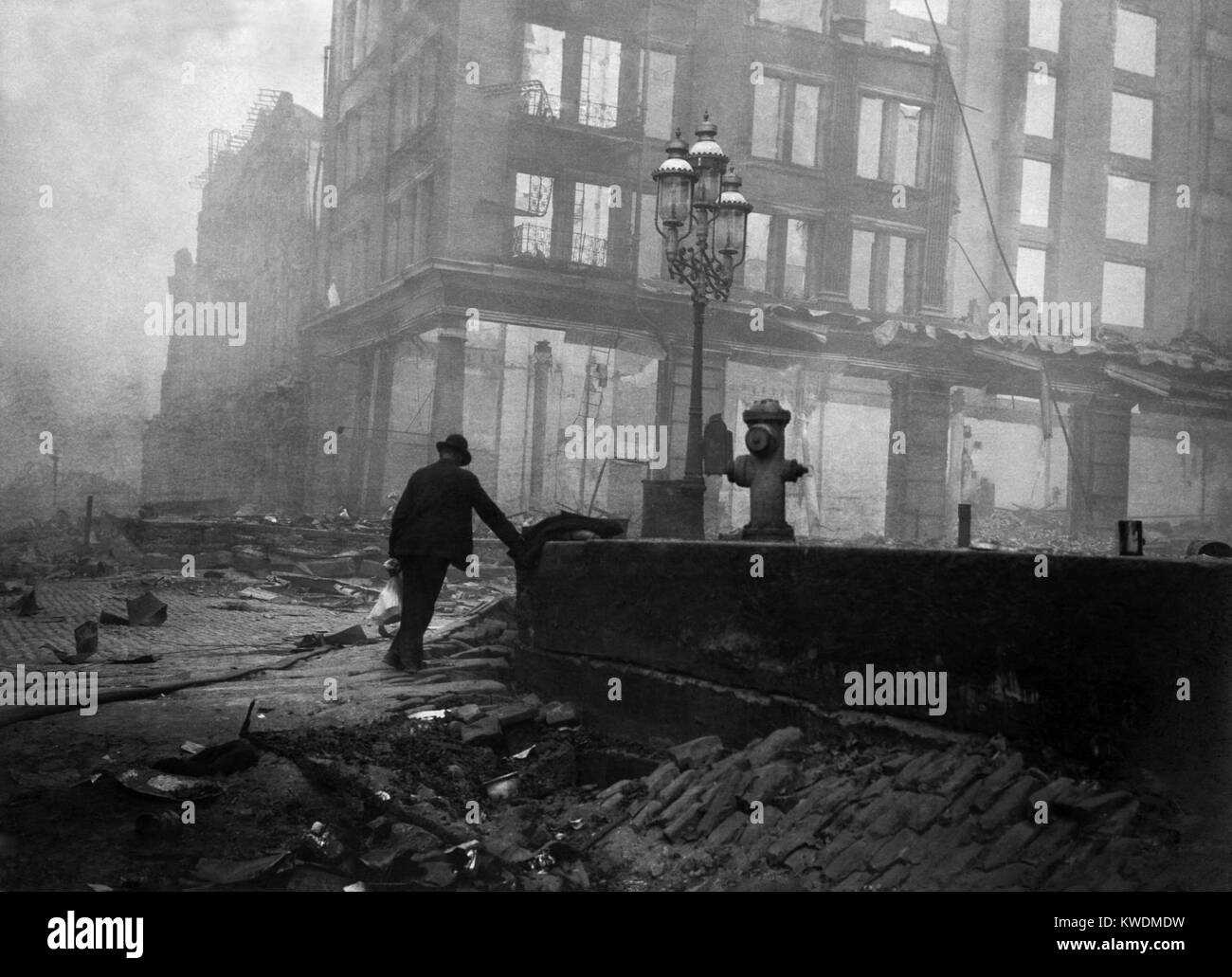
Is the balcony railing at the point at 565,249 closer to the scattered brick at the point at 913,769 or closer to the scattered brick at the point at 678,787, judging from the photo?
the scattered brick at the point at 678,787

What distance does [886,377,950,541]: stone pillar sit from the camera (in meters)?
18.9

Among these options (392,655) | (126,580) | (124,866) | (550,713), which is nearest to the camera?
(124,866)

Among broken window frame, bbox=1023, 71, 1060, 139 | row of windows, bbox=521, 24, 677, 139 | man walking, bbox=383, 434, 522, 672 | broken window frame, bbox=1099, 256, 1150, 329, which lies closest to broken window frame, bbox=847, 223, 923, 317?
broken window frame, bbox=1023, 71, 1060, 139

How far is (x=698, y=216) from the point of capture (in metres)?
9.06

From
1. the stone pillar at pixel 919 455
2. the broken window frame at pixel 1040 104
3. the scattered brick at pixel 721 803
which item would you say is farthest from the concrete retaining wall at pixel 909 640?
the broken window frame at pixel 1040 104

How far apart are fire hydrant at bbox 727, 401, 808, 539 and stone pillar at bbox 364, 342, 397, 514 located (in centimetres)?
1061

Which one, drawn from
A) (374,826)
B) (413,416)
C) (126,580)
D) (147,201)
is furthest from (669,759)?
(413,416)

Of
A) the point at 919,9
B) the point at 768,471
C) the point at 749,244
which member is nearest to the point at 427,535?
the point at 768,471

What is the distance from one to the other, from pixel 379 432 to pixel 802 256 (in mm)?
8784

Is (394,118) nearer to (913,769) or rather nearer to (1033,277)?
(1033,277)

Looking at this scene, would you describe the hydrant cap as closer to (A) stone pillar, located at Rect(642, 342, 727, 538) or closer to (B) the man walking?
(B) the man walking
